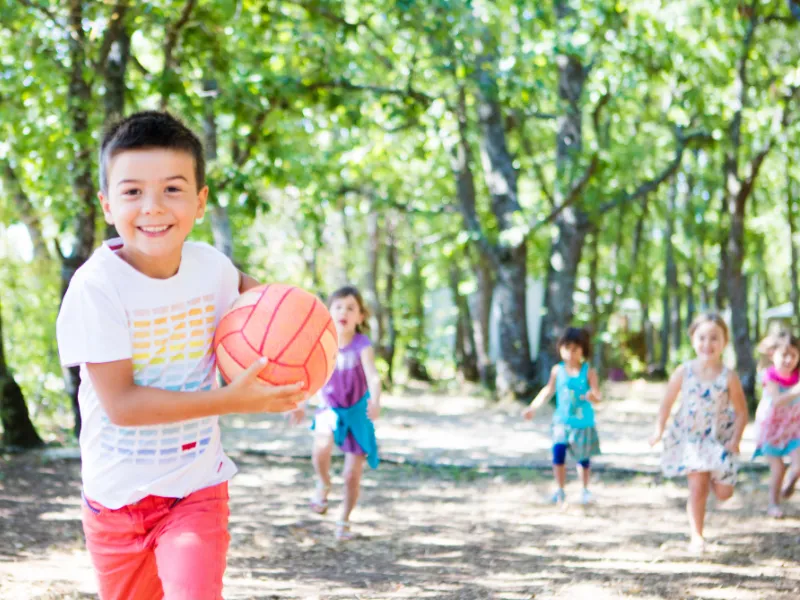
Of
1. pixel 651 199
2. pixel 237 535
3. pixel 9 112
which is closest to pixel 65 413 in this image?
pixel 9 112

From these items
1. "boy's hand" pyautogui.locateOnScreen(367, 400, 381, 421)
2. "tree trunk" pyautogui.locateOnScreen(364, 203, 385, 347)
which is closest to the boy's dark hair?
"boy's hand" pyautogui.locateOnScreen(367, 400, 381, 421)

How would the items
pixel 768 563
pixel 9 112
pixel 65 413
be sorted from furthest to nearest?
pixel 65 413 → pixel 9 112 → pixel 768 563

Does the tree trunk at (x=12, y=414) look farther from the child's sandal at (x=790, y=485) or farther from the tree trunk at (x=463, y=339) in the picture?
the tree trunk at (x=463, y=339)

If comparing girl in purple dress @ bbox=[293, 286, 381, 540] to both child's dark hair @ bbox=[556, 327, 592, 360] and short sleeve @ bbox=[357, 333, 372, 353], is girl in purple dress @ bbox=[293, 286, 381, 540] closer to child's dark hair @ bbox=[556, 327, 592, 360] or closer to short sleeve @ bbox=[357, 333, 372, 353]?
short sleeve @ bbox=[357, 333, 372, 353]

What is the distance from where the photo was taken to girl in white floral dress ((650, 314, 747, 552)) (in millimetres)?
6789

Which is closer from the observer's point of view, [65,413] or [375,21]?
[65,413]

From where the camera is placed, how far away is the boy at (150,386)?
9.73 feet

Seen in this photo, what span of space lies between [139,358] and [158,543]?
59cm

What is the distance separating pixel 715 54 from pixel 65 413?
11.7 metres

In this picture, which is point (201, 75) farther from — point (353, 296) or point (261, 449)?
point (353, 296)

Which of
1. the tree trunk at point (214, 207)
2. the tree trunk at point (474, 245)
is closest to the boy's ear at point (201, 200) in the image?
the tree trunk at point (214, 207)

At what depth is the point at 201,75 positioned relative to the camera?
11.6m

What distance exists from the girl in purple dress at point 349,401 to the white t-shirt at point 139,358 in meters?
4.12

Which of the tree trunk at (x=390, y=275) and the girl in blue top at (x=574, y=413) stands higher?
the tree trunk at (x=390, y=275)
